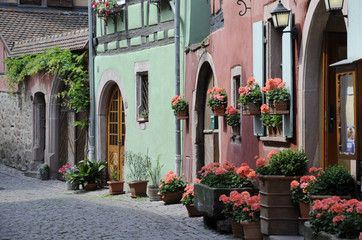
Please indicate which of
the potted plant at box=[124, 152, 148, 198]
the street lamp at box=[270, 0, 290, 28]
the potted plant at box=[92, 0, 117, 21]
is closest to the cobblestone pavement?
the potted plant at box=[124, 152, 148, 198]

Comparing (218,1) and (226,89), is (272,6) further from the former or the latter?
(218,1)

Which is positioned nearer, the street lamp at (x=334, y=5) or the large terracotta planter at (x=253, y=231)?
the street lamp at (x=334, y=5)

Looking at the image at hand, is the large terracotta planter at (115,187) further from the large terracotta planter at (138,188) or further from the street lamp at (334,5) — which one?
the street lamp at (334,5)

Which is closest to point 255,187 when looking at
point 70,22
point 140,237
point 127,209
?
point 140,237

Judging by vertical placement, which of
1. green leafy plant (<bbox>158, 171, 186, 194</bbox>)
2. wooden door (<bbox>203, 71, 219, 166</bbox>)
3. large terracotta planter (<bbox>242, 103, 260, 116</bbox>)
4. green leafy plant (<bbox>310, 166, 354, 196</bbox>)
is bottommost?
green leafy plant (<bbox>158, 171, 186, 194</bbox>)

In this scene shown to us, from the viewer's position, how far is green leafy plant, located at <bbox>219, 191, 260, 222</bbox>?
812 cm

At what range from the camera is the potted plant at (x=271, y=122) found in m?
8.48

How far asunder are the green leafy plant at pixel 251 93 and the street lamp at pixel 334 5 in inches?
89.9

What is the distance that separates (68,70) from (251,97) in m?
9.46

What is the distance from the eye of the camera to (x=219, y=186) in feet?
29.2

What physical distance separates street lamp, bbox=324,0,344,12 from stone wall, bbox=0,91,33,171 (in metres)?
13.8

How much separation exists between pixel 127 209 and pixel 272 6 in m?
4.58

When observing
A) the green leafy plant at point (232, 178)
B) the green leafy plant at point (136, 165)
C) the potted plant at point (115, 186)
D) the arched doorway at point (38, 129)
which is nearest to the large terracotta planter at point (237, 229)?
the green leafy plant at point (232, 178)

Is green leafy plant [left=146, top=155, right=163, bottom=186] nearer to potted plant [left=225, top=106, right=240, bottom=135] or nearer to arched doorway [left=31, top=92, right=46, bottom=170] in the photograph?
potted plant [left=225, top=106, right=240, bottom=135]
